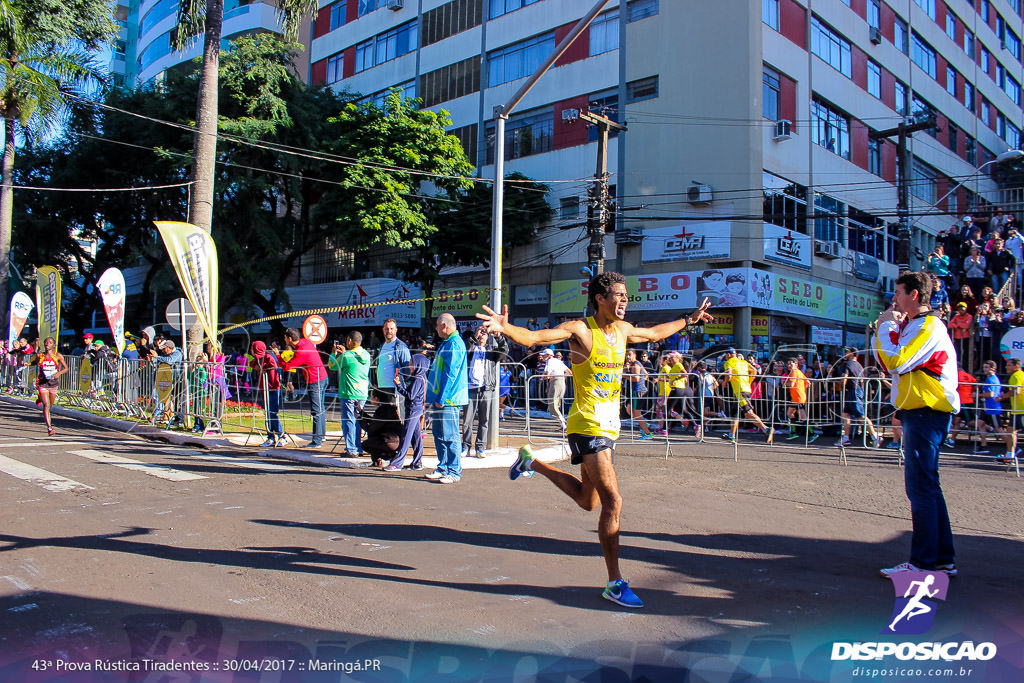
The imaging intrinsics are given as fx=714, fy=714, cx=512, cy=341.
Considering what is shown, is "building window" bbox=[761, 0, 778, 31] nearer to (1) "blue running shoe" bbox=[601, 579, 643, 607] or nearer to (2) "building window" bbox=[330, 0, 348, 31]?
(2) "building window" bbox=[330, 0, 348, 31]

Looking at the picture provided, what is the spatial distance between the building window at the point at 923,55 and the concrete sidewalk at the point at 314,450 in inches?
1224

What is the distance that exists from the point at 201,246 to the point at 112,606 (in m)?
10.1

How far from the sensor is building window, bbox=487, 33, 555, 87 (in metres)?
28.7

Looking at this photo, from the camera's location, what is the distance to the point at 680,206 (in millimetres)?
24250

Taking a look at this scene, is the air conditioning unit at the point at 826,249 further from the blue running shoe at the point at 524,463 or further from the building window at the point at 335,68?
the building window at the point at 335,68

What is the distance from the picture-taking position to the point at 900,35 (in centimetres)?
3209

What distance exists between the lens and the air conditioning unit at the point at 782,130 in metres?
24.0

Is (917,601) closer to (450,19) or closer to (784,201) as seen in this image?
(784,201)

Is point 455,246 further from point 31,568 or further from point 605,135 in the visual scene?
point 31,568

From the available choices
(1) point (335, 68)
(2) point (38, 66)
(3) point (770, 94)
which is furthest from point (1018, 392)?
(1) point (335, 68)

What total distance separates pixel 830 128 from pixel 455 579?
27.6 m

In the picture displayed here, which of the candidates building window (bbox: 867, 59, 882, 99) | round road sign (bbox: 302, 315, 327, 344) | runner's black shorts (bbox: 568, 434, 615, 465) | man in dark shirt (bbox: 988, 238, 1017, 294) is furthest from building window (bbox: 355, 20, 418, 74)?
runner's black shorts (bbox: 568, 434, 615, 465)

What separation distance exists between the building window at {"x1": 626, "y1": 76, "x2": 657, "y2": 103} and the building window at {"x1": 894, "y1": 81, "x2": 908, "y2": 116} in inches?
518

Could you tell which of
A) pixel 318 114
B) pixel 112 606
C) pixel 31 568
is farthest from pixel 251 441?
pixel 318 114
